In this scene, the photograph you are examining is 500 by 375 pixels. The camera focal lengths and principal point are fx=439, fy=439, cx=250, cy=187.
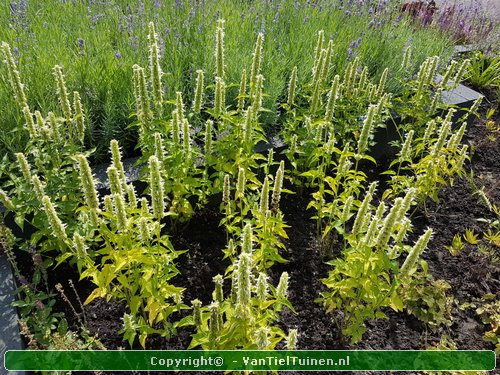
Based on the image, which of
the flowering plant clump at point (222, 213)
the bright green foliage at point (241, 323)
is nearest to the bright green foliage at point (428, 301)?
the flowering plant clump at point (222, 213)

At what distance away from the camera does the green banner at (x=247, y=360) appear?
222cm

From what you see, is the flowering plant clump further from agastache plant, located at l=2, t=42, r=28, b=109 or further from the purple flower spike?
the purple flower spike

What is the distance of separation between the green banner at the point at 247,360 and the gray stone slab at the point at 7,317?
0.10 meters

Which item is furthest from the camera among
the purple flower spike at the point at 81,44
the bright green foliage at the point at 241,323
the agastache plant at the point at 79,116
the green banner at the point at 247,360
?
the purple flower spike at the point at 81,44

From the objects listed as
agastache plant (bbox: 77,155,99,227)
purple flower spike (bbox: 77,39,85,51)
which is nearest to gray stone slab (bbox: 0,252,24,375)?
agastache plant (bbox: 77,155,99,227)

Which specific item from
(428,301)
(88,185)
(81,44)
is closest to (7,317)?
(88,185)

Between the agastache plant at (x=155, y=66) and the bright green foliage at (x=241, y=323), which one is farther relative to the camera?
the agastache plant at (x=155, y=66)

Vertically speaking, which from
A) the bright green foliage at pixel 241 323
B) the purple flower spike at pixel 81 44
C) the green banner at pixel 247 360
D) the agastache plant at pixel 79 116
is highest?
the agastache plant at pixel 79 116

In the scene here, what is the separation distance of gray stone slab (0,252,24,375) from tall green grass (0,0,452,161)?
3.07 ft

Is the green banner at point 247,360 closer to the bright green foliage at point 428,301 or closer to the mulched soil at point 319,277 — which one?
the mulched soil at point 319,277

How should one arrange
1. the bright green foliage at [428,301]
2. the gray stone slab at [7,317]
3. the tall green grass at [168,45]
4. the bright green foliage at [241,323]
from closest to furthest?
the bright green foliage at [241,323] < the gray stone slab at [7,317] < the bright green foliage at [428,301] < the tall green grass at [168,45]

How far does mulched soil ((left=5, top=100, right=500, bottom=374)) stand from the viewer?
2.88 metres

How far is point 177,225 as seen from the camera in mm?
3547

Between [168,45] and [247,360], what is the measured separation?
11.3ft
